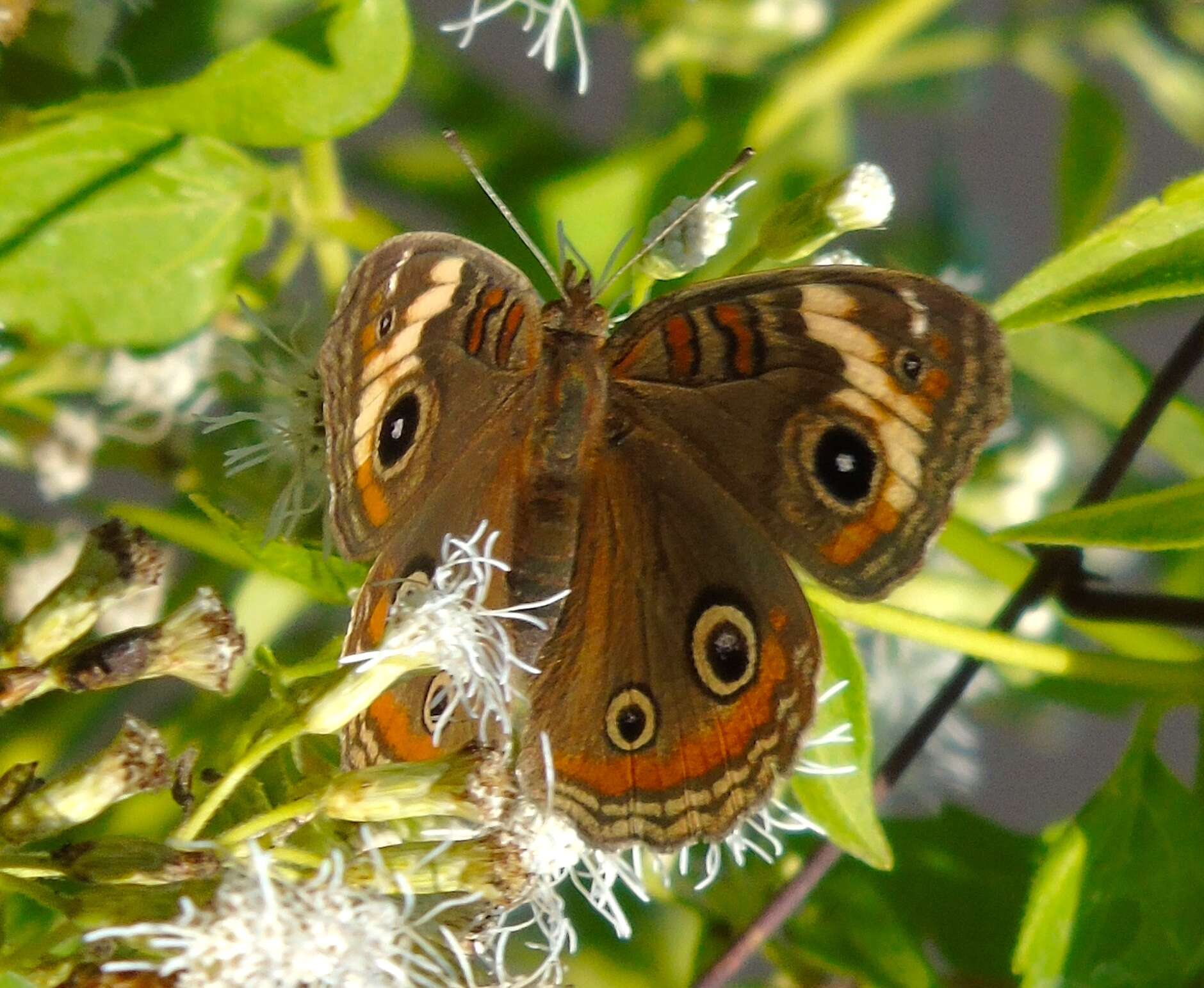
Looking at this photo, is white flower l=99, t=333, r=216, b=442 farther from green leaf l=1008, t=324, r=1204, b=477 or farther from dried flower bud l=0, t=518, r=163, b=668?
green leaf l=1008, t=324, r=1204, b=477

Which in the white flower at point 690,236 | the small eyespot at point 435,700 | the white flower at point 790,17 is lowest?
the small eyespot at point 435,700

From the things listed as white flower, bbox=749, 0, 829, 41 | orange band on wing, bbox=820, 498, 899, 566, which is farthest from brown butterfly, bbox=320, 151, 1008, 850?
white flower, bbox=749, 0, 829, 41

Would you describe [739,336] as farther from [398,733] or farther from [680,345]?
[398,733]

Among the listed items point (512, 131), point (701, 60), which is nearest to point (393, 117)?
point (512, 131)

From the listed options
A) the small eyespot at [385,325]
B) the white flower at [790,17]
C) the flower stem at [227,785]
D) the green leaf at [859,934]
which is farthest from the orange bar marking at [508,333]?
the white flower at [790,17]

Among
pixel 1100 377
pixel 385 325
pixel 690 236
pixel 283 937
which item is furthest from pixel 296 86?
pixel 1100 377

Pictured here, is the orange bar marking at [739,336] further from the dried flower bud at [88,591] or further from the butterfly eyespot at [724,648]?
the dried flower bud at [88,591]
